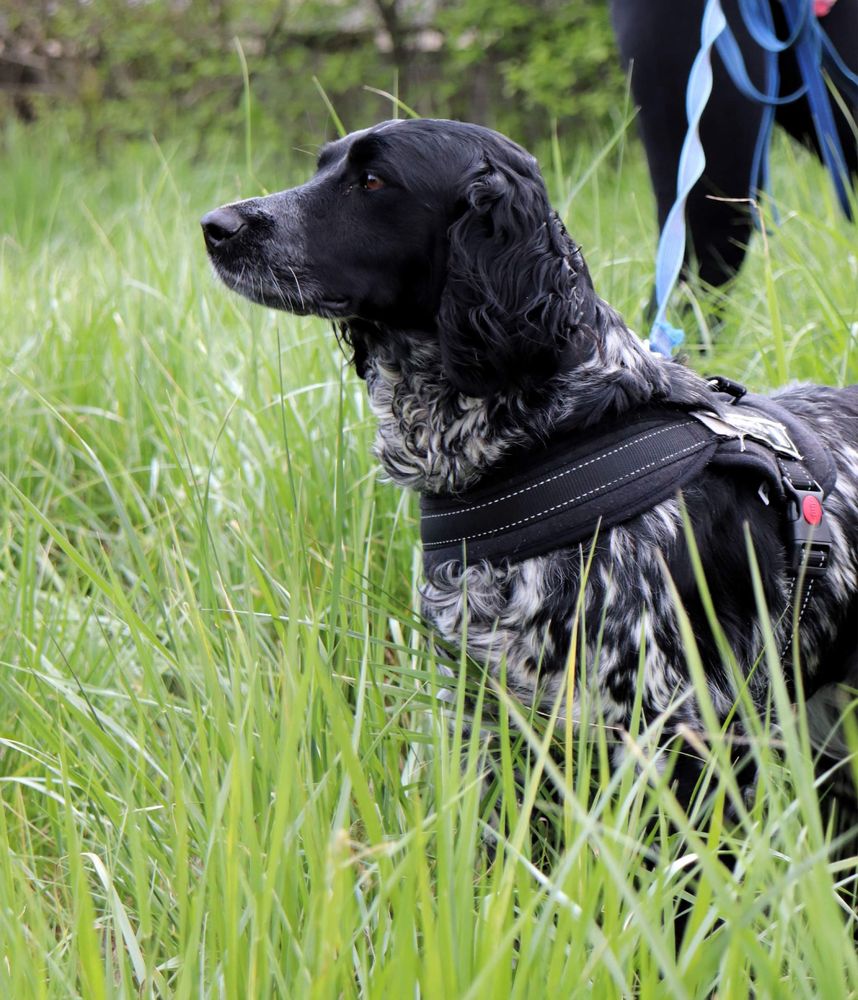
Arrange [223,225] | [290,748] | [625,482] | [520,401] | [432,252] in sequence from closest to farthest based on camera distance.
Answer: [290,748], [625,482], [520,401], [432,252], [223,225]

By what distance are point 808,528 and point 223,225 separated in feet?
4.06

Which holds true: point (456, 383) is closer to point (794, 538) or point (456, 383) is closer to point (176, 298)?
point (794, 538)

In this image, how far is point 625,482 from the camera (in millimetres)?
1813

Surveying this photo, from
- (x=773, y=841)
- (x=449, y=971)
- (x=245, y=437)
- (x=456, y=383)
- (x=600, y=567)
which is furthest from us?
(x=245, y=437)

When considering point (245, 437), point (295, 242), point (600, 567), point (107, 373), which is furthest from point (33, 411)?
point (600, 567)

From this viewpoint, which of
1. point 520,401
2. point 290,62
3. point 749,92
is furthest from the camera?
point 290,62

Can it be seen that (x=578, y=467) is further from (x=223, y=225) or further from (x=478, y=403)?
(x=223, y=225)

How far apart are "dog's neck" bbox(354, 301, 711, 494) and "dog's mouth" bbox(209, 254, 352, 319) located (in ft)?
0.41

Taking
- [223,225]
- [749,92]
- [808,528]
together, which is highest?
[749,92]

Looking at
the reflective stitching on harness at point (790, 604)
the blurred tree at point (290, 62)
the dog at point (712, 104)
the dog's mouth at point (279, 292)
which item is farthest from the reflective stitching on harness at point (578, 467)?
the blurred tree at point (290, 62)

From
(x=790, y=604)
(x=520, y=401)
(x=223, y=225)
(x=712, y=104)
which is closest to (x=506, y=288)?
(x=520, y=401)

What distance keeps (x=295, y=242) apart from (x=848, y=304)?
1577 mm

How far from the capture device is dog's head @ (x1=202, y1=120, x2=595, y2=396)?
1.92 metres

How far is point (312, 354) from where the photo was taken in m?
3.11
